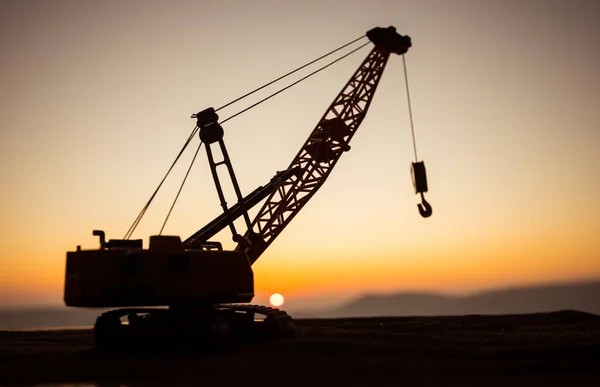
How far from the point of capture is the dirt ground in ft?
39.5

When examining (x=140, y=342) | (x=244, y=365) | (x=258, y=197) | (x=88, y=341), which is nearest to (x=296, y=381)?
(x=244, y=365)

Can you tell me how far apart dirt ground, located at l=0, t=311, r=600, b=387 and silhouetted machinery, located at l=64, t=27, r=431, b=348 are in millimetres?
881

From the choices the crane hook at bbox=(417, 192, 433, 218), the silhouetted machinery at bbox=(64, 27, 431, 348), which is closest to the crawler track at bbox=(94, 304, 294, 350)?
the silhouetted machinery at bbox=(64, 27, 431, 348)

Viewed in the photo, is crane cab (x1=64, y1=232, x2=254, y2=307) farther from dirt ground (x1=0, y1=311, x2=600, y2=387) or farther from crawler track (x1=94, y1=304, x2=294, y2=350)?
dirt ground (x1=0, y1=311, x2=600, y2=387)

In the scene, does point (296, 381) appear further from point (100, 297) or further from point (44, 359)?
point (44, 359)

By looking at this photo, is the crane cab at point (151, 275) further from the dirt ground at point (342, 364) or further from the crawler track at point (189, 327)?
the dirt ground at point (342, 364)

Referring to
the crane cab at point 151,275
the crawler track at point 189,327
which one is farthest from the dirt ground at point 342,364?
the crane cab at point 151,275

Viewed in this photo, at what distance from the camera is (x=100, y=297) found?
16281mm

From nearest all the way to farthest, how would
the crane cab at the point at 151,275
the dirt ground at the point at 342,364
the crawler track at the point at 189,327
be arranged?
1. the dirt ground at the point at 342,364
2. the crane cab at the point at 151,275
3. the crawler track at the point at 189,327

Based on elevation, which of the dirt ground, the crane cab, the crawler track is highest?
the crane cab

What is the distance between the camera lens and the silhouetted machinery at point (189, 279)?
54.6ft

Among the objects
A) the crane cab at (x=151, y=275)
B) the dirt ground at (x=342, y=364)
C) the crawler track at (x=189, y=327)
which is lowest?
the dirt ground at (x=342, y=364)

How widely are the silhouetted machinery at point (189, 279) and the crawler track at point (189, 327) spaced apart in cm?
3

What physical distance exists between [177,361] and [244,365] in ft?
7.22
